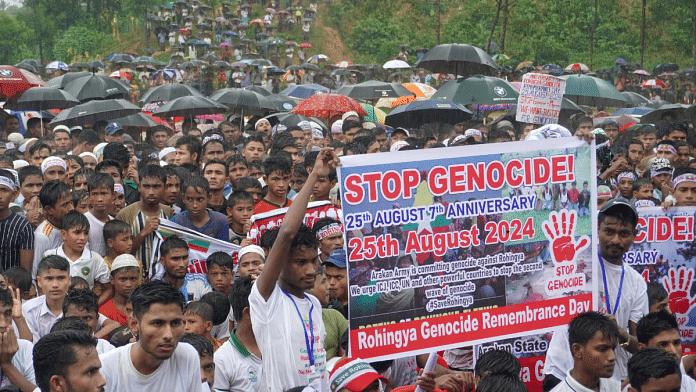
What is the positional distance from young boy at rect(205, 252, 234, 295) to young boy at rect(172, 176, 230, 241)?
714mm

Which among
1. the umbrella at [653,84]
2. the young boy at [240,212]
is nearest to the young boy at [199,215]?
the young boy at [240,212]

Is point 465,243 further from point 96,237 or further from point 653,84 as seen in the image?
point 653,84

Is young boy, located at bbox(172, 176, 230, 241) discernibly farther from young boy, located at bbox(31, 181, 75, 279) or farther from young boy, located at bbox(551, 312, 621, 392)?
young boy, located at bbox(551, 312, 621, 392)

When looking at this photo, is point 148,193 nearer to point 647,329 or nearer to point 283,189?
point 283,189

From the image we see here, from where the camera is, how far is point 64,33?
48594 millimetres

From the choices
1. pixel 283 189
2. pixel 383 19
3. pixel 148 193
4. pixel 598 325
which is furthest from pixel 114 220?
pixel 383 19

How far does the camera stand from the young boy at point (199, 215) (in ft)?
24.4

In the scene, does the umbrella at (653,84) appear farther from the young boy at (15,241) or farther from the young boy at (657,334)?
the young boy at (15,241)

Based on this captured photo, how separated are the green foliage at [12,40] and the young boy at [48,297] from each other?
128 feet

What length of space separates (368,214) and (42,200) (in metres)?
3.70

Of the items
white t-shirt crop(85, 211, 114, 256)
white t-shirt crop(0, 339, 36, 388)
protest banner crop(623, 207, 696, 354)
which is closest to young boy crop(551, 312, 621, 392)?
protest banner crop(623, 207, 696, 354)

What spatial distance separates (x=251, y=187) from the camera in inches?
319

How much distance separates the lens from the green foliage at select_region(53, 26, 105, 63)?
4597cm

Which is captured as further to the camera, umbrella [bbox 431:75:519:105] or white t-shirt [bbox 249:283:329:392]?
umbrella [bbox 431:75:519:105]
